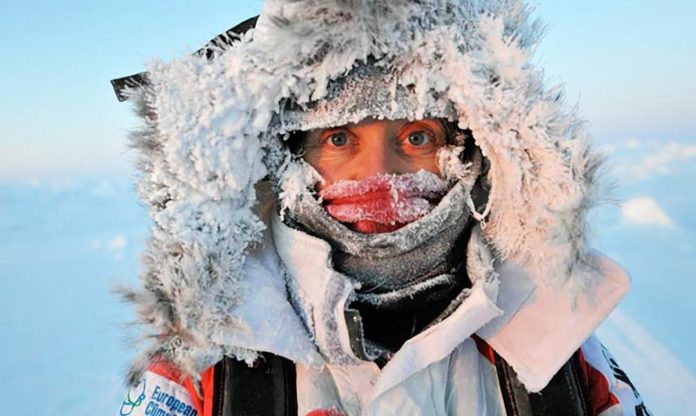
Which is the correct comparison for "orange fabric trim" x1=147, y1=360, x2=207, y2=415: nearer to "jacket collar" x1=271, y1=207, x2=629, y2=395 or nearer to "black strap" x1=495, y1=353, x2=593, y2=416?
"jacket collar" x1=271, y1=207, x2=629, y2=395

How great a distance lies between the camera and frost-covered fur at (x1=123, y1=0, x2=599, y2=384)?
1.18 m

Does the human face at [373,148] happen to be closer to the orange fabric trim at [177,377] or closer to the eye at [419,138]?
the eye at [419,138]

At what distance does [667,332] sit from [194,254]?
10.8 ft

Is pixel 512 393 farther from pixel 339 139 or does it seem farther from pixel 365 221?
pixel 339 139

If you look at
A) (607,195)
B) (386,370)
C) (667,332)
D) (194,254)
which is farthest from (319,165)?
(667,332)

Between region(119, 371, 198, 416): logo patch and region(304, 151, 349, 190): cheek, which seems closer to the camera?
region(119, 371, 198, 416): logo patch

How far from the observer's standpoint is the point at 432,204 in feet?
4.50

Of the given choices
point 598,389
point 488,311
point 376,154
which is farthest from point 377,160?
point 598,389

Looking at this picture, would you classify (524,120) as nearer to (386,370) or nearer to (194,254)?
(386,370)

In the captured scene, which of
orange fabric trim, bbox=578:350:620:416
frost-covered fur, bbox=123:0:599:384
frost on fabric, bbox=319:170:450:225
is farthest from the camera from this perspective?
orange fabric trim, bbox=578:350:620:416

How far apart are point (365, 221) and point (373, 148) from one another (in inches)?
6.4

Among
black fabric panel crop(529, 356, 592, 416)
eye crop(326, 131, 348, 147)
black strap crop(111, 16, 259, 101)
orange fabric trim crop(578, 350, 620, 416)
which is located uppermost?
black strap crop(111, 16, 259, 101)

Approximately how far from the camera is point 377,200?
4.28 feet

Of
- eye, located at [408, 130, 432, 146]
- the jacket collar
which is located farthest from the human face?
the jacket collar
